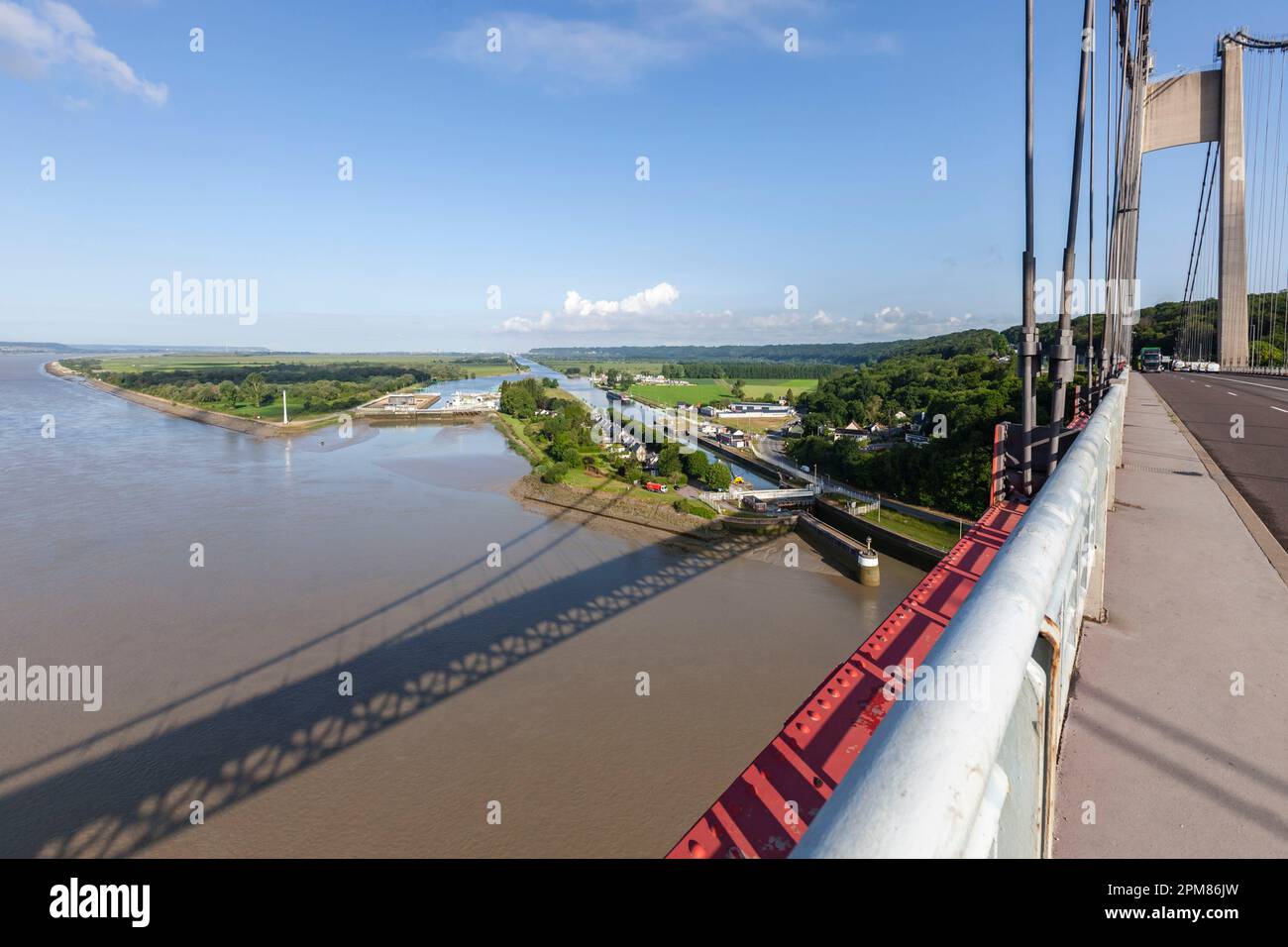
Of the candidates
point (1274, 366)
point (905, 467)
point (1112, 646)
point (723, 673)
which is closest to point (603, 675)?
point (723, 673)

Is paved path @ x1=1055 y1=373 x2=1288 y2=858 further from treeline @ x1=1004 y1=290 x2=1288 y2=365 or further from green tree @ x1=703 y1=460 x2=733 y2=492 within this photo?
treeline @ x1=1004 y1=290 x2=1288 y2=365

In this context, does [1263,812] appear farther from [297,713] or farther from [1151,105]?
[1151,105]

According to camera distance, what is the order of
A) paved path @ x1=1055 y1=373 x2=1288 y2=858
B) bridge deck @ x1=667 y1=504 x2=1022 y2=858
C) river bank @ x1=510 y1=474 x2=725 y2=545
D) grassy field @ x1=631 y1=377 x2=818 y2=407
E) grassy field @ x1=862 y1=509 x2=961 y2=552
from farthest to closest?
1. grassy field @ x1=631 y1=377 x2=818 y2=407
2. river bank @ x1=510 y1=474 x2=725 y2=545
3. grassy field @ x1=862 y1=509 x2=961 y2=552
4. bridge deck @ x1=667 y1=504 x2=1022 y2=858
5. paved path @ x1=1055 y1=373 x2=1288 y2=858

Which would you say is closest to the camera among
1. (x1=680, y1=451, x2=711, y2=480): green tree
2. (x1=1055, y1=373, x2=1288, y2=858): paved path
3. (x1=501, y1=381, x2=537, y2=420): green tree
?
(x1=1055, y1=373, x2=1288, y2=858): paved path

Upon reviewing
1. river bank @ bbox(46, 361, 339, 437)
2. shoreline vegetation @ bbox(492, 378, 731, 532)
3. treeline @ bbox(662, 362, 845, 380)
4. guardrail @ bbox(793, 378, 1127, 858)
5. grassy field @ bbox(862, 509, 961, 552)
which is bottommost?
grassy field @ bbox(862, 509, 961, 552)

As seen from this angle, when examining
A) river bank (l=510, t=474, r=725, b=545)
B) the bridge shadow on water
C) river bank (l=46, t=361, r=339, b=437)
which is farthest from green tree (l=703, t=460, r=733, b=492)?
river bank (l=46, t=361, r=339, b=437)

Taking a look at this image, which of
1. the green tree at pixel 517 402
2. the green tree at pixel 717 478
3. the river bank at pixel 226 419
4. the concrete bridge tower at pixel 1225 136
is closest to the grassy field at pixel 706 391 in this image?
the green tree at pixel 517 402

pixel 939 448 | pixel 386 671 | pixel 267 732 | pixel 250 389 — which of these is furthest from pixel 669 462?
pixel 250 389
